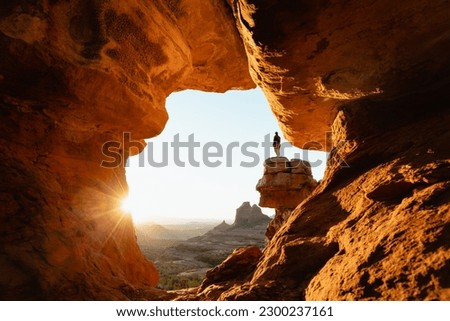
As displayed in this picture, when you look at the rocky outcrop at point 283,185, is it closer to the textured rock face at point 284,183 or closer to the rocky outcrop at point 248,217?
the textured rock face at point 284,183

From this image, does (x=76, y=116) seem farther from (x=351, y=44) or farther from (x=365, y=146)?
(x=365, y=146)

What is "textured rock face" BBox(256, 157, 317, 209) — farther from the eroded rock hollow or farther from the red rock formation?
the red rock formation

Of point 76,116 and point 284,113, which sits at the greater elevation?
point 284,113

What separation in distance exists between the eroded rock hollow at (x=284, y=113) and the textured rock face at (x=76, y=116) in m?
0.02

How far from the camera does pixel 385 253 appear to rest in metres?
2.69

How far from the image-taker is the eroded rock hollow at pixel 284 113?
3041mm

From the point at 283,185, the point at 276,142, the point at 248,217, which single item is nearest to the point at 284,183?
the point at 283,185

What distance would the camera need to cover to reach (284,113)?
6.70 metres

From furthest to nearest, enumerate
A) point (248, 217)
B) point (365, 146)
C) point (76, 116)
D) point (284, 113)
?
point (248, 217) < point (284, 113) < point (76, 116) < point (365, 146)

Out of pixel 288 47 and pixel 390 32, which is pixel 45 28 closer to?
pixel 288 47

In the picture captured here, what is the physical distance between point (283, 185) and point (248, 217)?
4318 cm

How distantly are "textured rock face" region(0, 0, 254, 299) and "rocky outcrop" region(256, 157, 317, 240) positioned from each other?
46.1ft

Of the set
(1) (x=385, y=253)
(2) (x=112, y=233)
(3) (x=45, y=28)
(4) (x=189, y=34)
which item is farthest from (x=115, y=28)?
(1) (x=385, y=253)

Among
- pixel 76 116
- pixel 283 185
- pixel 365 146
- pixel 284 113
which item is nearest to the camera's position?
pixel 365 146
